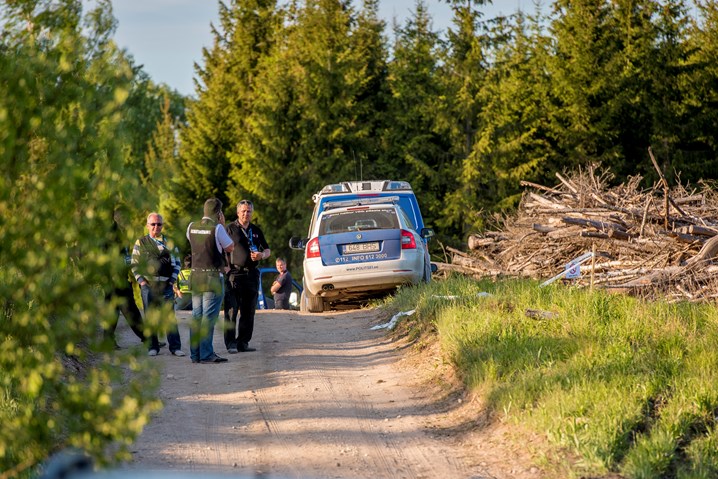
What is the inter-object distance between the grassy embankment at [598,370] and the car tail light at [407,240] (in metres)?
3.68

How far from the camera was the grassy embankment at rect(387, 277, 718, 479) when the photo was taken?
21.6ft

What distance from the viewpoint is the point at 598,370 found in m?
8.21

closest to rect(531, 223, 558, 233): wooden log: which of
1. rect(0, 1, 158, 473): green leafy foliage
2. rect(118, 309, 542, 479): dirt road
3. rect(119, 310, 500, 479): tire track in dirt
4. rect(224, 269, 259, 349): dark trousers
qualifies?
rect(119, 310, 500, 479): tire track in dirt

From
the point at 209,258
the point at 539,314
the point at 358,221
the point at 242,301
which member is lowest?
the point at 539,314

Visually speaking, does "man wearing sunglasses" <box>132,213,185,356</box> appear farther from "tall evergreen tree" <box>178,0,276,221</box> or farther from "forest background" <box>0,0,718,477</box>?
"tall evergreen tree" <box>178,0,276,221</box>

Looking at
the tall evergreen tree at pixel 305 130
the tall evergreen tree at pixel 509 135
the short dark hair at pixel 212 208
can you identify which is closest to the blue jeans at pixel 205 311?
the short dark hair at pixel 212 208

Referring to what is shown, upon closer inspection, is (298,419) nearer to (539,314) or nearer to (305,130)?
(539,314)

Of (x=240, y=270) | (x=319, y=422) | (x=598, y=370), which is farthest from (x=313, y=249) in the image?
(x=598, y=370)

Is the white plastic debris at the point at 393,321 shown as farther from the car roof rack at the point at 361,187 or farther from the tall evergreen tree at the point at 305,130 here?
the tall evergreen tree at the point at 305,130

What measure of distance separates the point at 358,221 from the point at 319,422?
29.4 feet

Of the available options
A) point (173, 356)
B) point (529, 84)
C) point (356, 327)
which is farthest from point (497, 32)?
point (173, 356)

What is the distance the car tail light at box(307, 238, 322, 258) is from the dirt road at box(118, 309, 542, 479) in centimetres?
414

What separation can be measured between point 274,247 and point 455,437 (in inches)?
1412

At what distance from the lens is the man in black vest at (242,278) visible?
12289mm
